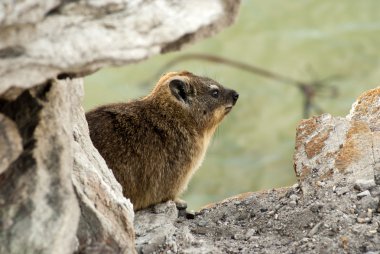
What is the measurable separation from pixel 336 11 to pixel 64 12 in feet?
49.5

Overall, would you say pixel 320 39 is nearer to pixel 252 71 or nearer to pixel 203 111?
pixel 252 71

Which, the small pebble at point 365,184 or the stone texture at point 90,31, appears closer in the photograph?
the stone texture at point 90,31

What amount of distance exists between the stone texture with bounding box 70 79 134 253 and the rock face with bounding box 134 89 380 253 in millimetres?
445

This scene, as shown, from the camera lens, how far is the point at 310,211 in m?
5.33

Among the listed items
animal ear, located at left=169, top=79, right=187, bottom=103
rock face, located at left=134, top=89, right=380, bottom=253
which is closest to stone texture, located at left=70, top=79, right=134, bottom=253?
rock face, located at left=134, top=89, right=380, bottom=253

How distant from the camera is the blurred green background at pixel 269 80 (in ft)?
50.4

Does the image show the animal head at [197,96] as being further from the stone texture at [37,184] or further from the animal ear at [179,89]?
the stone texture at [37,184]

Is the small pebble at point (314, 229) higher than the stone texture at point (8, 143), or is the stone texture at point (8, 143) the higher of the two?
the small pebble at point (314, 229)

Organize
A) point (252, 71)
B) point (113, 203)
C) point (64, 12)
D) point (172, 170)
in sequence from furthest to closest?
point (252, 71), point (172, 170), point (113, 203), point (64, 12)

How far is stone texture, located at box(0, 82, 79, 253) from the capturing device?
3.87 m

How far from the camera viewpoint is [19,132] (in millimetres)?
3867

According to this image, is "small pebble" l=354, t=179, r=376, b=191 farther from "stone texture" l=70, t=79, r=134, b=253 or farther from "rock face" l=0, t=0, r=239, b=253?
"rock face" l=0, t=0, r=239, b=253

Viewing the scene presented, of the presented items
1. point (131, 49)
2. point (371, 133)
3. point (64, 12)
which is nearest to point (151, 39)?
point (131, 49)

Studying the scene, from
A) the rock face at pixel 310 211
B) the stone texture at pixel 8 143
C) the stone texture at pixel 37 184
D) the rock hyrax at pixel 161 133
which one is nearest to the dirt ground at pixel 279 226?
the rock face at pixel 310 211
